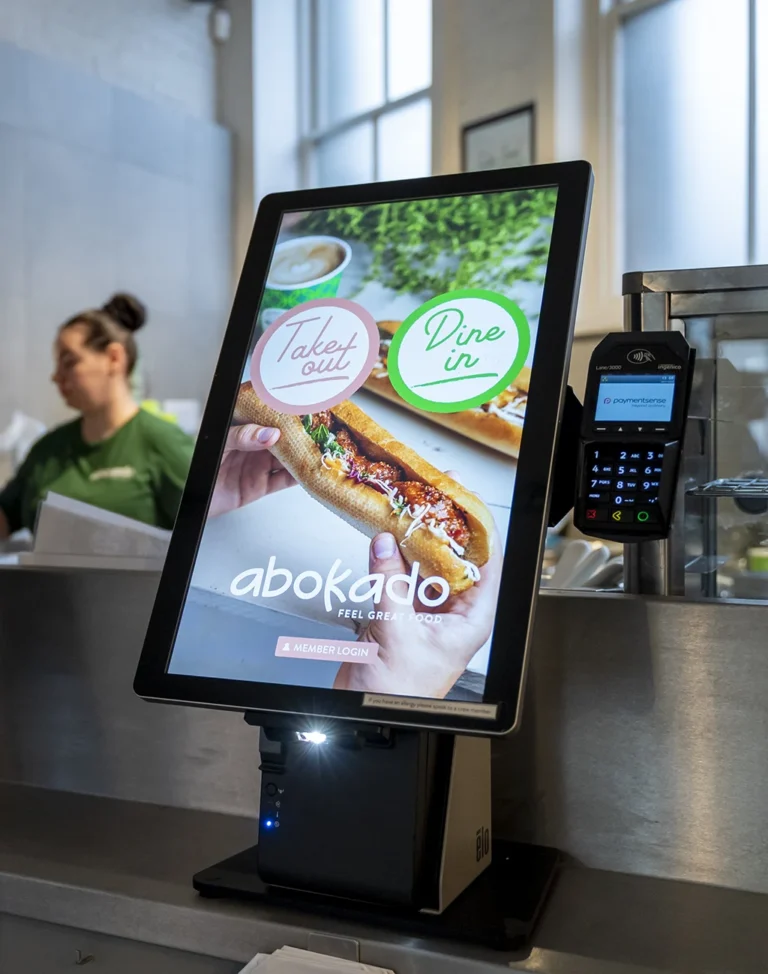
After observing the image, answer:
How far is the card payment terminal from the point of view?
670mm

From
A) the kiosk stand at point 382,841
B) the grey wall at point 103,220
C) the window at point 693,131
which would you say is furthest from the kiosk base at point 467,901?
the grey wall at point 103,220

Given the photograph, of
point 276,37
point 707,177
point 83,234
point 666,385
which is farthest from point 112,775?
point 276,37

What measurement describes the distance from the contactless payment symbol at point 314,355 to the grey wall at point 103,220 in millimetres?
3414

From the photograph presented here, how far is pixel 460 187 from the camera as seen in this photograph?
29.9 inches

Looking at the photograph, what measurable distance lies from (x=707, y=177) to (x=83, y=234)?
2.49 metres

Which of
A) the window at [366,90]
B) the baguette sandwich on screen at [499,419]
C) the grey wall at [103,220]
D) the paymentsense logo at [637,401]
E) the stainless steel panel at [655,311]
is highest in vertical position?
the window at [366,90]

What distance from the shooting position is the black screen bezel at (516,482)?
60 centimetres

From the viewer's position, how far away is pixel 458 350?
0.71 meters

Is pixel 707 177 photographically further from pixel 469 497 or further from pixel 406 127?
pixel 469 497

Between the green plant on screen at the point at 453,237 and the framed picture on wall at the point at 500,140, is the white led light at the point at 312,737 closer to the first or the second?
the green plant on screen at the point at 453,237

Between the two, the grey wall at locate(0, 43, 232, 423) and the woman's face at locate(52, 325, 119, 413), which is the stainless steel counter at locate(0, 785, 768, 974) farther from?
the grey wall at locate(0, 43, 232, 423)

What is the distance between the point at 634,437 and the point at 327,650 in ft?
0.84

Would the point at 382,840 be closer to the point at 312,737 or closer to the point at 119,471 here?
the point at 312,737

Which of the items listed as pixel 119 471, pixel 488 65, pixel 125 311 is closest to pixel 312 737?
pixel 119 471
